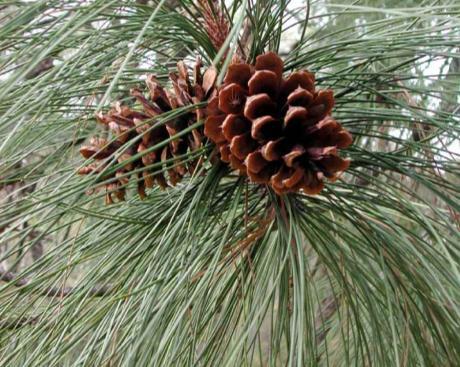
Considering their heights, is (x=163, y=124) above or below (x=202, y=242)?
above

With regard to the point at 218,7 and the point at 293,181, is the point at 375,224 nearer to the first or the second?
the point at 293,181

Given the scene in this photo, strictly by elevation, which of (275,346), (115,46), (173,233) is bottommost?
(275,346)

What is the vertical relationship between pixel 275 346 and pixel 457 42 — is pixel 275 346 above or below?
below

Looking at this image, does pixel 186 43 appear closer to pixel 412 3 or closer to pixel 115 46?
pixel 115 46

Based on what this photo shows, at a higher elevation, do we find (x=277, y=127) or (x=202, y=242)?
(x=277, y=127)

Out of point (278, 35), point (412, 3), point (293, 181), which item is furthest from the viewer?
point (412, 3)

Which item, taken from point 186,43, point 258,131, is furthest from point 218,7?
point 258,131

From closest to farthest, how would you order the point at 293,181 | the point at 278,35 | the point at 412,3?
the point at 293,181, the point at 278,35, the point at 412,3

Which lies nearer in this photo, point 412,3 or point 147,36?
point 147,36
